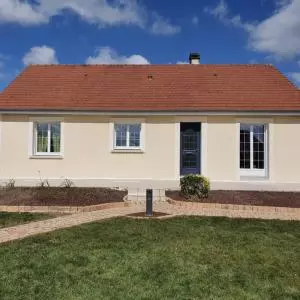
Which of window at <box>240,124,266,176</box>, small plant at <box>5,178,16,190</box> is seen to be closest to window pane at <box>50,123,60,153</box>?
small plant at <box>5,178,16,190</box>

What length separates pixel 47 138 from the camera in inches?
678

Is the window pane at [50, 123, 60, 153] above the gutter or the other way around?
the other way around

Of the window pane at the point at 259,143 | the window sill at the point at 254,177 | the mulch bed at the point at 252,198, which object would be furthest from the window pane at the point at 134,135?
the window pane at the point at 259,143

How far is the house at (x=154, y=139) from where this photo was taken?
16.5m

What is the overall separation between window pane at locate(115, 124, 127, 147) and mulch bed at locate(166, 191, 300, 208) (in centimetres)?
343

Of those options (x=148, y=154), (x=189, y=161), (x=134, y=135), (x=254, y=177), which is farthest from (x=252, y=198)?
(x=134, y=135)

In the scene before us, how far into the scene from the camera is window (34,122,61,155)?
17.2 metres

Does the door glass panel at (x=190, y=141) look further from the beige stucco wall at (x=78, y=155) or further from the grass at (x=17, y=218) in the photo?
the grass at (x=17, y=218)

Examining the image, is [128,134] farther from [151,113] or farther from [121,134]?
[151,113]

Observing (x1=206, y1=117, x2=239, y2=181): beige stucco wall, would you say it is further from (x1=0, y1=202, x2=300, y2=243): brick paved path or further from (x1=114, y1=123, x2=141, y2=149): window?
(x1=0, y1=202, x2=300, y2=243): brick paved path

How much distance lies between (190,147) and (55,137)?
596 cm

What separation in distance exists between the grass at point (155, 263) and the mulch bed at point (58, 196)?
3.40m

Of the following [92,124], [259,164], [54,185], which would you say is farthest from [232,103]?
[54,185]

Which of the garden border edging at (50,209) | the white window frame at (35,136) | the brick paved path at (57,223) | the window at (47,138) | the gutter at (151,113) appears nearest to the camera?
Result: the brick paved path at (57,223)
